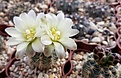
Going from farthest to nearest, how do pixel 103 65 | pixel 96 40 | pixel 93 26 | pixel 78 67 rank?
1. pixel 93 26
2. pixel 96 40
3. pixel 78 67
4. pixel 103 65

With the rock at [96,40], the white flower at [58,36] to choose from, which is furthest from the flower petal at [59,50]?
the rock at [96,40]

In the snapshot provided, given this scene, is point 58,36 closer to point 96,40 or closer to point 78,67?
point 78,67

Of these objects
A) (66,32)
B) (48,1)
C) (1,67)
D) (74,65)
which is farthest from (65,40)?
(48,1)

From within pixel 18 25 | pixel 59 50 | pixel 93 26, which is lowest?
pixel 93 26

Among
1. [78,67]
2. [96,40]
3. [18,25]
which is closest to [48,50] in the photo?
[18,25]

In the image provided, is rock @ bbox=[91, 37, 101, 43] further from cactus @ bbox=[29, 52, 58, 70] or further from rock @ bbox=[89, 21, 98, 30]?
cactus @ bbox=[29, 52, 58, 70]

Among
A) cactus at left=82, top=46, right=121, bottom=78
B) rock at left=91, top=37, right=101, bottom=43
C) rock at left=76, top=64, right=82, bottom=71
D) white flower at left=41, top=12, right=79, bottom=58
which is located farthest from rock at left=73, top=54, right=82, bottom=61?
white flower at left=41, top=12, right=79, bottom=58
